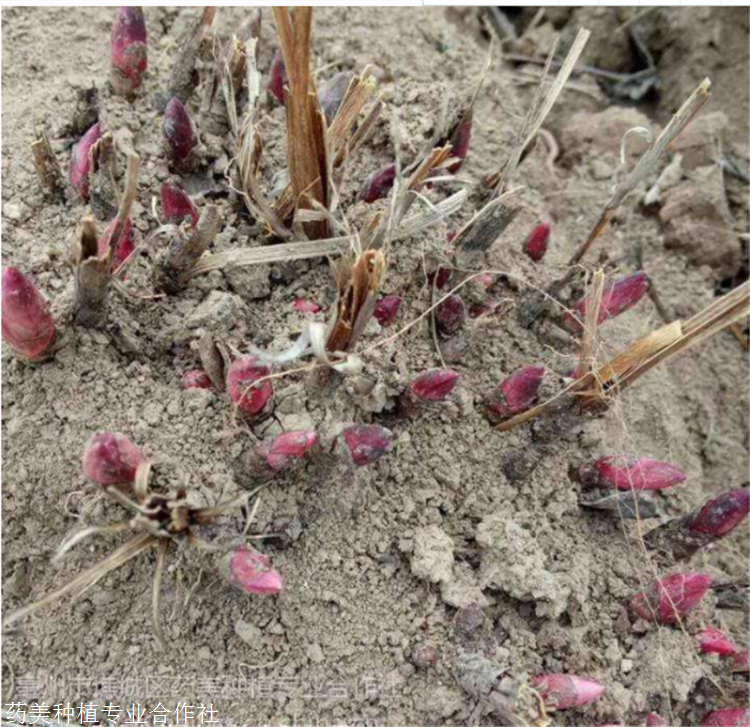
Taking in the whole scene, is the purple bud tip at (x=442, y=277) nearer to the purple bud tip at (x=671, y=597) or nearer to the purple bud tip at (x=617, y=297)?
the purple bud tip at (x=617, y=297)

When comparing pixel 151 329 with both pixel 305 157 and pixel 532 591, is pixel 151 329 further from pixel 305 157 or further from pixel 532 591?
pixel 532 591

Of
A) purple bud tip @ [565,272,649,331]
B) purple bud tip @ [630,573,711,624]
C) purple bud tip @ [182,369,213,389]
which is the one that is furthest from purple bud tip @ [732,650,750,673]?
purple bud tip @ [182,369,213,389]

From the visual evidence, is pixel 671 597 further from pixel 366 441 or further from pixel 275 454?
pixel 275 454

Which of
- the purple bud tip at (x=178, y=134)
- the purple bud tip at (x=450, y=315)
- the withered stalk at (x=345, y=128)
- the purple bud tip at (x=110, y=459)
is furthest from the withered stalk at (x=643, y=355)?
the purple bud tip at (x=178, y=134)

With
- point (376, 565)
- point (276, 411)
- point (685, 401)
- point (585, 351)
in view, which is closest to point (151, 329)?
point (276, 411)

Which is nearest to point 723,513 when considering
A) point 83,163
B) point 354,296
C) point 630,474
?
point 630,474

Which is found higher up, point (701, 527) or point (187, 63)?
point (187, 63)

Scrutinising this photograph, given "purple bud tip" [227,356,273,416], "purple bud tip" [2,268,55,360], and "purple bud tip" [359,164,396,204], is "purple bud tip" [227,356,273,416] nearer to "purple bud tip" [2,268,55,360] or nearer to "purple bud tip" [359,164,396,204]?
"purple bud tip" [2,268,55,360]

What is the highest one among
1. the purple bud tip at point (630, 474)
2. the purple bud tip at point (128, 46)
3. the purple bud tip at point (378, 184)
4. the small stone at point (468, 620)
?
the purple bud tip at point (128, 46)
